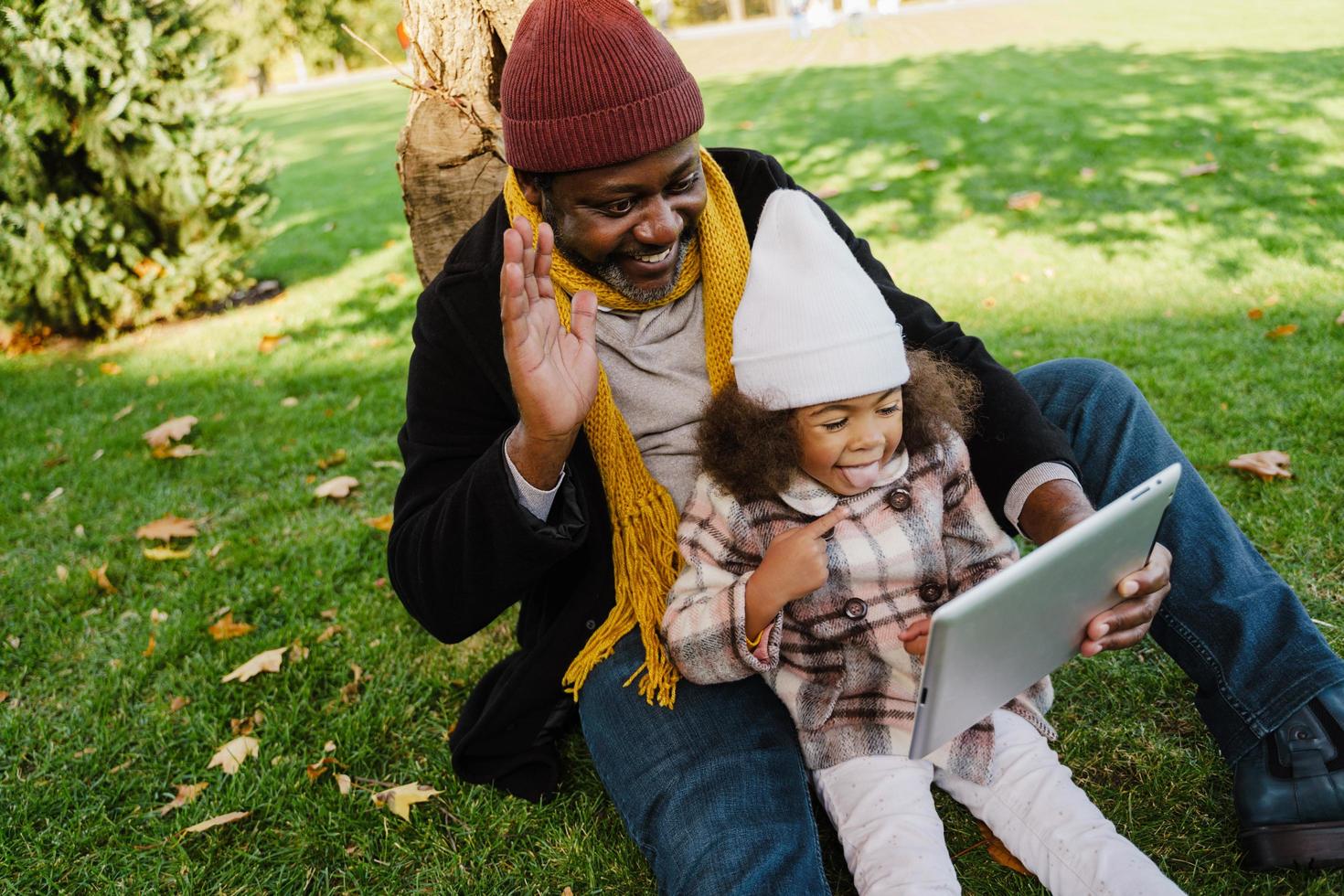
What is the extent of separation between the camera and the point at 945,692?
1.56 metres

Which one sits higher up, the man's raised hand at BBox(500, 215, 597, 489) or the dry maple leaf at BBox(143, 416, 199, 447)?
the man's raised hand at BBox(500, 215, 597, 489)

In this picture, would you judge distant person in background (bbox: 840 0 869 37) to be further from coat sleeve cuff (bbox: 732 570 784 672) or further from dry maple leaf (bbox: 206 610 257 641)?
coat sleeve cuff (bbox: 732 570 784 672)

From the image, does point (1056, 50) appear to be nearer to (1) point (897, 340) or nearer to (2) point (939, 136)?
(2) point (939, 136)

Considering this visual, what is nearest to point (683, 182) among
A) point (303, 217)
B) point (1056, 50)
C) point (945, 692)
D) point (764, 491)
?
point (764, 491)

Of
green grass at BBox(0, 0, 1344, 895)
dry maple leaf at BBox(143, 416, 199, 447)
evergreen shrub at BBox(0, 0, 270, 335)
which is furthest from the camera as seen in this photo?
evergreen shrub at BBox(0, 0, 270, 335)

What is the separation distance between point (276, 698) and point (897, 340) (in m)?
2.11

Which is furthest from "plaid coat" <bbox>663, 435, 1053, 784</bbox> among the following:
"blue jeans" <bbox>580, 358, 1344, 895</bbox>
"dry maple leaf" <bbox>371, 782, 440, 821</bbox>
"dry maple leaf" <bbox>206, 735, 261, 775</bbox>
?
"dry maple leaf" <bbox>206, 735, 261, 775</bbox>

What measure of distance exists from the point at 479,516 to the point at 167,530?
2.61 metres

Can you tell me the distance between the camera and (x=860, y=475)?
2.04 metres

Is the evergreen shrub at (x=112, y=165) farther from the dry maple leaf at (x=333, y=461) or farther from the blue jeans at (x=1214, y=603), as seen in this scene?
the blue jeans at (x=1214, y=603)

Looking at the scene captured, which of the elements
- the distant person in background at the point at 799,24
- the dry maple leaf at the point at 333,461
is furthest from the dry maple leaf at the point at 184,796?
the distant person in background at the point at 799,24

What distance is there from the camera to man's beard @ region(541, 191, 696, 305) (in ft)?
7.07

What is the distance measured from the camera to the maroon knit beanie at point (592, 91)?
1968 mm

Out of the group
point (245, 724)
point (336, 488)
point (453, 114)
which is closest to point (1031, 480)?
point (453, 114)
